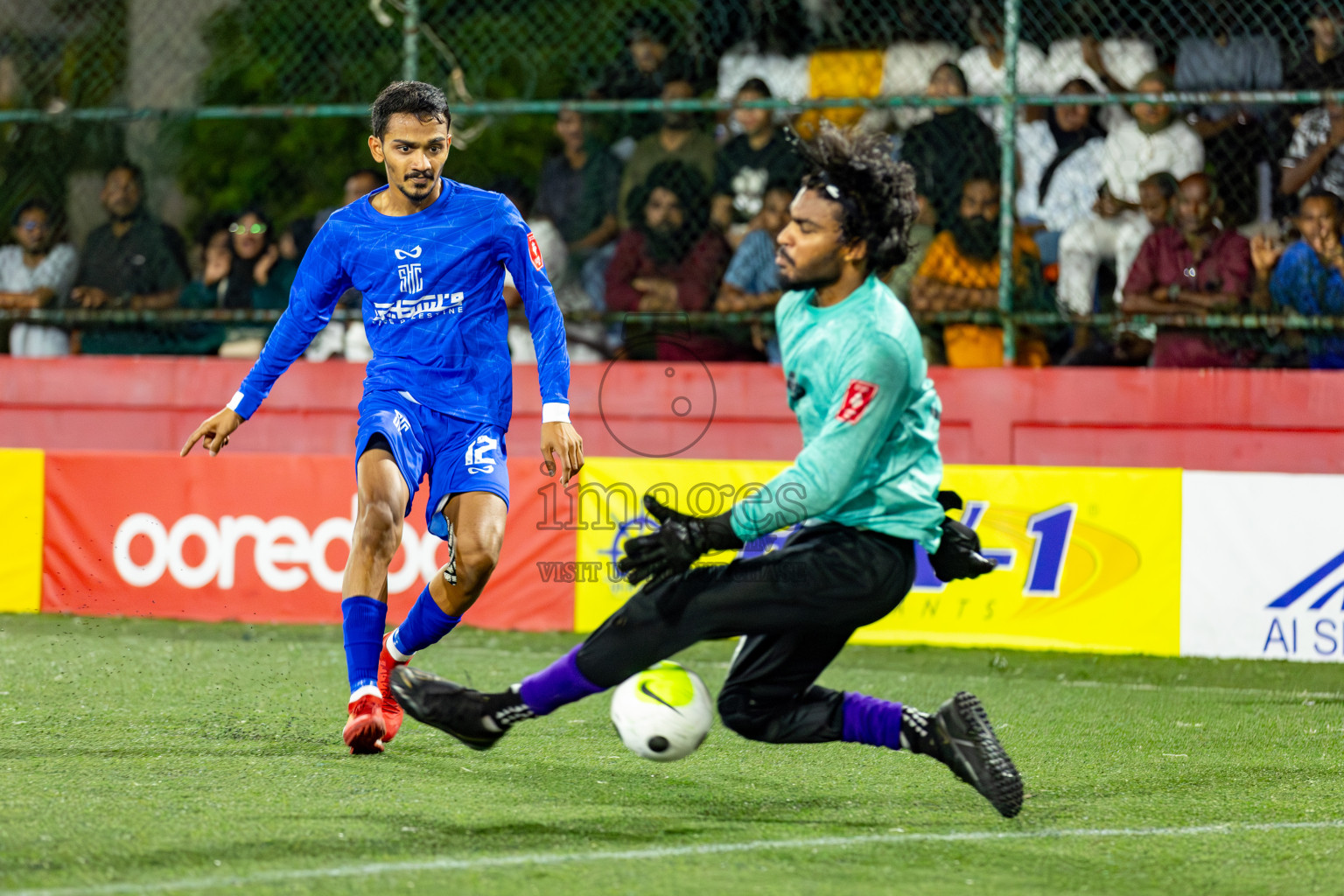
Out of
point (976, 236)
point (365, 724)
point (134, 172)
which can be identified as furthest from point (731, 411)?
point (365, 724)

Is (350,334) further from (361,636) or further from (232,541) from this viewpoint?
(361,636)

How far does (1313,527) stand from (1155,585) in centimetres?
87

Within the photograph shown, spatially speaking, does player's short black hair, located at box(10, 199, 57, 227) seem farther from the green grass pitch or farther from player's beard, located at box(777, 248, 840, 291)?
player's beard, located at box(777, 248, 840, 291)

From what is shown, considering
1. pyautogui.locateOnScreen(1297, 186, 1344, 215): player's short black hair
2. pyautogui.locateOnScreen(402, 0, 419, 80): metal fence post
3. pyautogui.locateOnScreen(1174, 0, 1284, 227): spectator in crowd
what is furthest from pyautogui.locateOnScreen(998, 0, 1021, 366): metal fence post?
pyautogui.locateOnScreen(402, 0, 419, 80): metal fence post

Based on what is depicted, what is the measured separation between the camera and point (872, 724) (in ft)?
15.6

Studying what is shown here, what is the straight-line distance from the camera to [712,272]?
10625 millimetres

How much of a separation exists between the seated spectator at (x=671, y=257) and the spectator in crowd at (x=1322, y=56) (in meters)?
3.64

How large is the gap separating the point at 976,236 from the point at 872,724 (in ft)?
20.3

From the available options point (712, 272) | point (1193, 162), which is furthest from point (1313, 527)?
point (712, 272)

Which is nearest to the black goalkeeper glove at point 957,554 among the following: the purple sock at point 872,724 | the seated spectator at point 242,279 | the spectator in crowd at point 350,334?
the purple sock at point 872,724

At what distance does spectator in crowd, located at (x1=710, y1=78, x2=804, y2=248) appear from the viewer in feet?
35.1

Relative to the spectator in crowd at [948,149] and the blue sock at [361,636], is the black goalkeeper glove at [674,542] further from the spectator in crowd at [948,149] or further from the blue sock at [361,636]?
the spectator in crowd at [948,149]

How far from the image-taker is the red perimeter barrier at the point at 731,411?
1002 centimetres

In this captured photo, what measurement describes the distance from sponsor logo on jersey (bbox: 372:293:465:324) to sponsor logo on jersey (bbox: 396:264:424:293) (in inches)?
1.4
